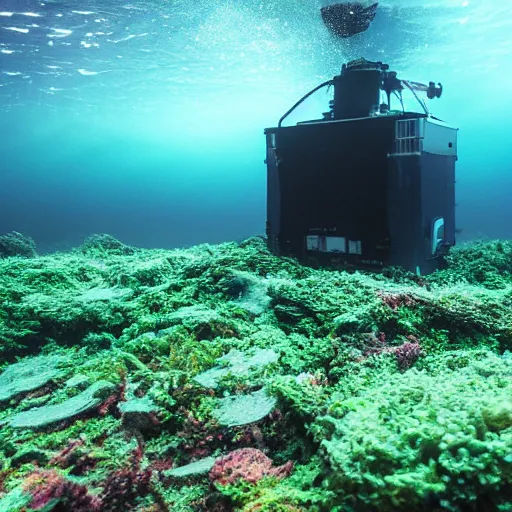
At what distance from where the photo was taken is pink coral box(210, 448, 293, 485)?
8.86 feet

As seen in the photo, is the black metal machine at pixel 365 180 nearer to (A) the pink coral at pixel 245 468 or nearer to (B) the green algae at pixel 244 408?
(B) the green algae at pixel 244 408

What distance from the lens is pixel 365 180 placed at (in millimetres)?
7500

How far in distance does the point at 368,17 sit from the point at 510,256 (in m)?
8.59

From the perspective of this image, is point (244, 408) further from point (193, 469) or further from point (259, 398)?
point (193, 469)

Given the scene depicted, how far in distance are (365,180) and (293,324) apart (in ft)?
11.3

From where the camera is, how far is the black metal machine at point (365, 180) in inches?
282

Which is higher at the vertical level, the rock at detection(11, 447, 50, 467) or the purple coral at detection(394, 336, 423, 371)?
the purple coral at detection(394, 336, 423, 371)

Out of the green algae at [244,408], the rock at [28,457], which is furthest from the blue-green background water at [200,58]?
the rock at [28,457]

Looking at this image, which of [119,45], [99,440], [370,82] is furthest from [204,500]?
[119,45]

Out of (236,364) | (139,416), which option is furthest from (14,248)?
(139,416)

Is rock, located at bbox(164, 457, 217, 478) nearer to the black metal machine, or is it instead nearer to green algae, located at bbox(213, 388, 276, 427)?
green algae, located at bbox(213, 388, 276, 427)

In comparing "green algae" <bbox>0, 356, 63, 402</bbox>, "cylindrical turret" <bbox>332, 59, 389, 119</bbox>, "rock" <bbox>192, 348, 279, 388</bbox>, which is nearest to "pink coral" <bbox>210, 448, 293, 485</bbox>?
"rock" <bbox>192, 348, 279, 388</bbox>

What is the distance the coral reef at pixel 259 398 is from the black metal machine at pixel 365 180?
108 cm

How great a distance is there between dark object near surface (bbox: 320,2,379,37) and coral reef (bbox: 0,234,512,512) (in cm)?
932
